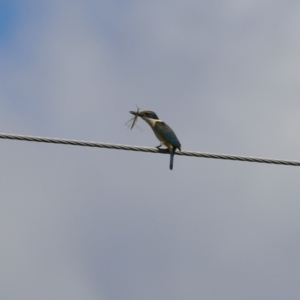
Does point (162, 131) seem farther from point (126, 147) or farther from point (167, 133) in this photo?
point (126, 147)

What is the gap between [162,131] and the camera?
15203 mm

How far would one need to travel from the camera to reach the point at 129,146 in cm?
1066

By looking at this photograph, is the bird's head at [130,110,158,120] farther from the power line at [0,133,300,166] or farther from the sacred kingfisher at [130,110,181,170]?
the power line at [0,133,300,166]

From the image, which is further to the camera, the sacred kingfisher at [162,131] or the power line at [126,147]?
the sacred kingfisher at [162,131]

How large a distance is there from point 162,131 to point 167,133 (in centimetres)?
21

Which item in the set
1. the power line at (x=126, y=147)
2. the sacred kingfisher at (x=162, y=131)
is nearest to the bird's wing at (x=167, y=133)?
the sacred kingfisher at (x=162, y=131)

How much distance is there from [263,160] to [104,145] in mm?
1842

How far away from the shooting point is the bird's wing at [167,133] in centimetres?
1469

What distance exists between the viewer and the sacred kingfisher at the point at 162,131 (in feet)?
48.2

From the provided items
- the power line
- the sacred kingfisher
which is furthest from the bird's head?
the power line

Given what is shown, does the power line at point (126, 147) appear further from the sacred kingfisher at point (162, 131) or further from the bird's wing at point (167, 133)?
the bird's wing at point (167, 133)

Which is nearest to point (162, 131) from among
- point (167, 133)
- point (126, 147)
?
point (167, 133)

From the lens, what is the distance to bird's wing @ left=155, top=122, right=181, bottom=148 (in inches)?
578

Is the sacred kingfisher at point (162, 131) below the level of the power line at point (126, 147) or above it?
above
